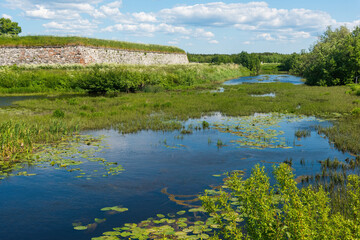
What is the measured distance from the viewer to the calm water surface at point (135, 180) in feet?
23.2

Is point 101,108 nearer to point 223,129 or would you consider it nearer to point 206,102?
point 206,102

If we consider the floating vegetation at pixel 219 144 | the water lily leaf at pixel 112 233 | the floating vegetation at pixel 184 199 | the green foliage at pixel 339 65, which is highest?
the green foliage at pixel 339 65

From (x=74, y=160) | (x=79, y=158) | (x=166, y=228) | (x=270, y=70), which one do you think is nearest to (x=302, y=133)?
(x=79, y=158)

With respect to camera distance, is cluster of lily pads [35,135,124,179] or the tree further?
the tree

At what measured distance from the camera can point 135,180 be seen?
9.45 meters

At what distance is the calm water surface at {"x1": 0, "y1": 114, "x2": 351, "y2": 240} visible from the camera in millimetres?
7066

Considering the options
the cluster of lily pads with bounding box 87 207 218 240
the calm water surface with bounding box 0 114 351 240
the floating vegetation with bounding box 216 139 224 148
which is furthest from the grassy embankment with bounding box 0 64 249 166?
the cluster of lily pads with bounding box 87 207 218 240

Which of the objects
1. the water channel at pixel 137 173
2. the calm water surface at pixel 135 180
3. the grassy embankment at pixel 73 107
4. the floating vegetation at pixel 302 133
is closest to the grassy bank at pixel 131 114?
the grassy embankment at pixel 73 107

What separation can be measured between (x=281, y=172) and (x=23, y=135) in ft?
36.2

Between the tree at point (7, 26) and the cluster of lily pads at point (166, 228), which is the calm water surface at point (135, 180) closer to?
the cluster of lily pads at point (166, 228)

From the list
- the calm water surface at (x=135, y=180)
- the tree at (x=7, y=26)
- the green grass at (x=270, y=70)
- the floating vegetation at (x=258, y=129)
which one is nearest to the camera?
the calm water surface at (x=135, y=180)

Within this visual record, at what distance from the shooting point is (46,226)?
6855mm

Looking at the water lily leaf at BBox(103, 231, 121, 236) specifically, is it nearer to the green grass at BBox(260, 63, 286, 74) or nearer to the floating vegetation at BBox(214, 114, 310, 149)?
the floating vegetation at BBox(214, 114, 310, 149)

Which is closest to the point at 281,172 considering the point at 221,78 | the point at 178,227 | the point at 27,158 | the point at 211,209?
the point at 211,209
